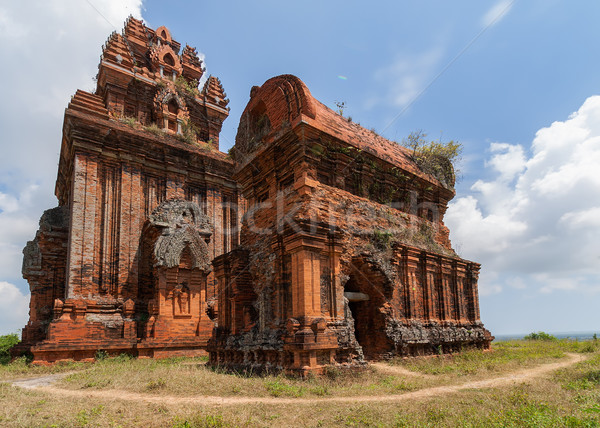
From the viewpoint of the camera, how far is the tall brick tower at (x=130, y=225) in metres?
13.6

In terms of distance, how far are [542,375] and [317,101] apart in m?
8.41

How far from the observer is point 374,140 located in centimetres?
1273

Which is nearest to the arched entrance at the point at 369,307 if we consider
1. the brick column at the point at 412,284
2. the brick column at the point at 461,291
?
the brick column at the point at 412,284

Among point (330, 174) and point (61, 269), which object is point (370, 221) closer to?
point (330, 174)

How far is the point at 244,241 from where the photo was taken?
38.0 ft

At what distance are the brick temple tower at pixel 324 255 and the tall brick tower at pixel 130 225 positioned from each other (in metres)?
2.97

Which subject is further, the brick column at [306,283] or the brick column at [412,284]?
the brick column at [412,284]

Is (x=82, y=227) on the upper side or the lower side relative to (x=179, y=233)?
upper

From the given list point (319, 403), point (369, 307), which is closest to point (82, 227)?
point (369, 307)

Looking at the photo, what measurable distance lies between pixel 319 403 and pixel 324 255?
344 cm

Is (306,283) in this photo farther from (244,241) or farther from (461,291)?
(461,291)

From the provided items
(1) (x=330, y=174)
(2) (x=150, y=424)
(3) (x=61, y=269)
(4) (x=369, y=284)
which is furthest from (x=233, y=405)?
(3) (x=61, y=269)

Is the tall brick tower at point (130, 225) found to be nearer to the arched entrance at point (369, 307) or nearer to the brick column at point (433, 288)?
the arched entrance at point (369, 307)

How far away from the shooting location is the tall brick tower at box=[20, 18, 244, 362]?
44.6 feet
